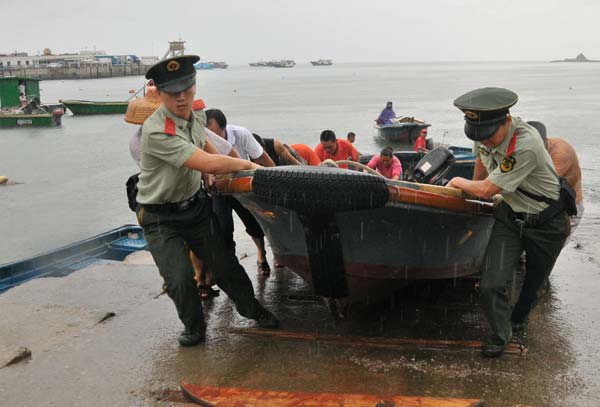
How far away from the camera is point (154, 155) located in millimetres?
3732

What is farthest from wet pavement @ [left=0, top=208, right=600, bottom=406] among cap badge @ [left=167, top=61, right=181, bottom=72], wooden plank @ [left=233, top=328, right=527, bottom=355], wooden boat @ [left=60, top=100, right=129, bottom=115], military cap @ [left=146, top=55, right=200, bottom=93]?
wooden boat @ [left=60, top=100, right=129, bottom=115]

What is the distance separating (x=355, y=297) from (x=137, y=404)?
69.9 inches

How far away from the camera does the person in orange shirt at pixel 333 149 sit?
308 inches

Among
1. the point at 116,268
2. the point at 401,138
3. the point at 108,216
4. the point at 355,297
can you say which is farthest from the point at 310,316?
the point at 401,138

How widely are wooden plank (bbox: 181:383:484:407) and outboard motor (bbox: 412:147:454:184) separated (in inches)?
83.5

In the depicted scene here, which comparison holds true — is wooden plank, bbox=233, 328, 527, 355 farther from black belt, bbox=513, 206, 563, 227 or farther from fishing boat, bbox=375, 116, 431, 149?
fishing boat, bbox=375, 116, 431, 149

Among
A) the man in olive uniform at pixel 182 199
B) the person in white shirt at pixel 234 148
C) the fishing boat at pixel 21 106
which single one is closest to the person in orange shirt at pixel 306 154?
the person in white shirt at pixel 234 148

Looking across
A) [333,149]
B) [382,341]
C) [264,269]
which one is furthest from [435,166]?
[333,149]

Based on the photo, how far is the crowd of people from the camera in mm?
3652

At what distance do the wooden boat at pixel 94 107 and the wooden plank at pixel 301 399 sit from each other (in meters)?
50.9

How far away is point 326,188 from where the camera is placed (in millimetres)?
3604

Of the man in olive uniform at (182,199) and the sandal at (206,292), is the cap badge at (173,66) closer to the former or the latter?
the man in olive uniform at (182,199)

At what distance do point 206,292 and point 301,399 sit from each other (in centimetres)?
209

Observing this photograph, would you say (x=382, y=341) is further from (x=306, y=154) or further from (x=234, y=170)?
(x=306, y=154)
